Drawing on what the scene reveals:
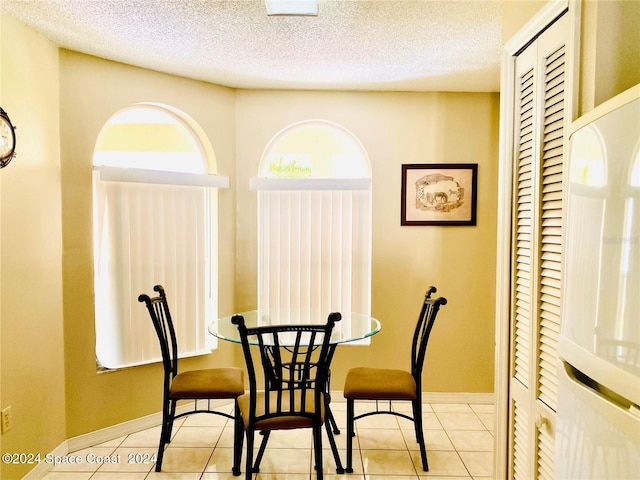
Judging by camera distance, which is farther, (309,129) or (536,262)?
(309,129)

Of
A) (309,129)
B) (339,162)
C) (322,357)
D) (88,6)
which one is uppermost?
(88,6)

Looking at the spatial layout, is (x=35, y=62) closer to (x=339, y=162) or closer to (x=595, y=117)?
(x=339, y=162)

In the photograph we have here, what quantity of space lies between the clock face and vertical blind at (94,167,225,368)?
25.0 inches

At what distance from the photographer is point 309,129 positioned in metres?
3.58

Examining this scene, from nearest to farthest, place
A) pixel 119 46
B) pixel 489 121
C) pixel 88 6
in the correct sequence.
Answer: pixel 88 6
pixel 119 46
pixel 489 121

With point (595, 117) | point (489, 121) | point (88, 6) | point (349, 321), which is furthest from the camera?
point (489, 121)

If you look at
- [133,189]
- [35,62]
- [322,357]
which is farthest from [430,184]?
[35,62]

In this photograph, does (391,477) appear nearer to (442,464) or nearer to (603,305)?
(442,464)

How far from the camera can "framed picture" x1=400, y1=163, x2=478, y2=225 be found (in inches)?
135

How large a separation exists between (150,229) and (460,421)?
8.79ft

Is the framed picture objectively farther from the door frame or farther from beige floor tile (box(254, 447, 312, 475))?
beige floor tile (box(254, 447, 312, 475))

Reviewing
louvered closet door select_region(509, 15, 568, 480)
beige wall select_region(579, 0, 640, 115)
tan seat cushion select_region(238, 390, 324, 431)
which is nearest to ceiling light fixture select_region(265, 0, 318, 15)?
louvered closet door select_region(509, 15, 568, 480)

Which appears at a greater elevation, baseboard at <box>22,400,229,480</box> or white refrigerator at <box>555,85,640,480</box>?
white refrigerator at <box>555,85,640,480</box>

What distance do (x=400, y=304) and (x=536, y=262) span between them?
2057 millimetres
